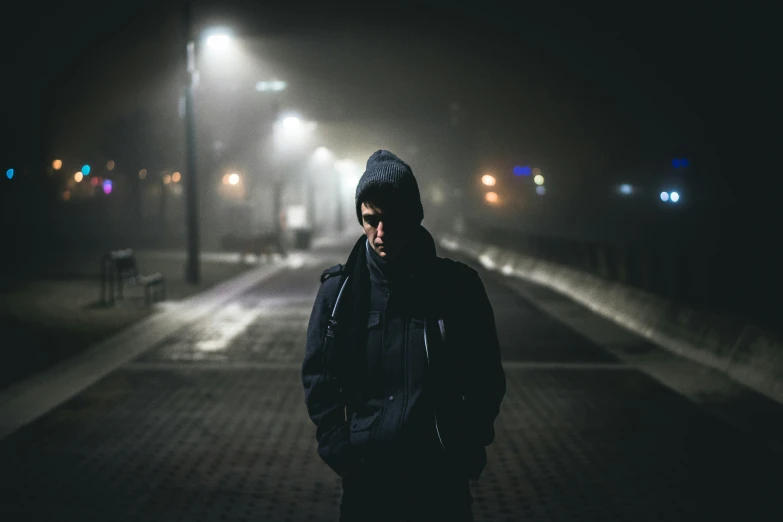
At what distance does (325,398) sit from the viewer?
353cm

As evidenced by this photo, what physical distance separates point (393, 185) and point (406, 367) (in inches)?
25.6

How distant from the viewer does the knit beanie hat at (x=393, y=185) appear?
3529mm

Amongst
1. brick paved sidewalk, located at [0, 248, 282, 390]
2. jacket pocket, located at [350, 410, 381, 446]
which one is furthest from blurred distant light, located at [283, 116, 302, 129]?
jacket pocket, located at [350, 410, 381, 446]

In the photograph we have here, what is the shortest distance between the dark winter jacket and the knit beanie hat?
0.40ft

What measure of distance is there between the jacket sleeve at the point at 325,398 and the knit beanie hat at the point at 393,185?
0.37m

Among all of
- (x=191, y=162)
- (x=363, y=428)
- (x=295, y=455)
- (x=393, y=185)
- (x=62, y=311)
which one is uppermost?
(x=191, y=162)

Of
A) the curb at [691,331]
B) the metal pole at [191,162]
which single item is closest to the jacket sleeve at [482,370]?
the curb at [691,331]

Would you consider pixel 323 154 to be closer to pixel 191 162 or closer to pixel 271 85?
pixel 271 85

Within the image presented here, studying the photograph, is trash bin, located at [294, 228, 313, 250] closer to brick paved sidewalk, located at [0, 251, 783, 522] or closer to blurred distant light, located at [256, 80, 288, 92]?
blurred distant light, located at [256, 80, 288, 92]

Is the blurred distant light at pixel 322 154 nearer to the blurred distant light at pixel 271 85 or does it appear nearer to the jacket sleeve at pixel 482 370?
the blurred distant light at pixel 271 85

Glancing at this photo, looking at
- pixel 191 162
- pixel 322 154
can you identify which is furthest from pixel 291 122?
pixel 322 154

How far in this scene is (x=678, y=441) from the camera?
8.12m

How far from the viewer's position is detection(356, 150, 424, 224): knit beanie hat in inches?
139

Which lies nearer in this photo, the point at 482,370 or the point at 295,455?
the point at 482,370
